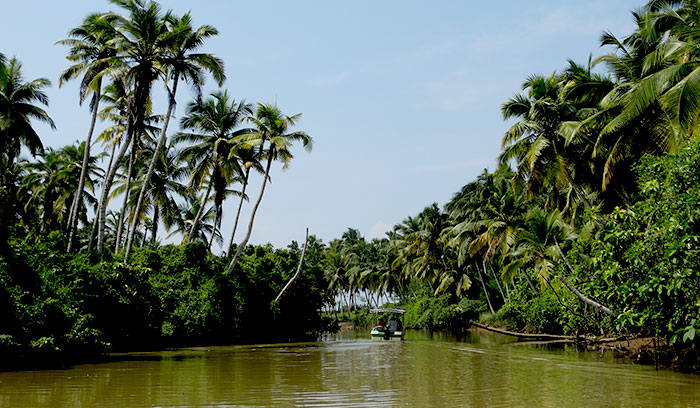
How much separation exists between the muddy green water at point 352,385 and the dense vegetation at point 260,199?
4.20ft

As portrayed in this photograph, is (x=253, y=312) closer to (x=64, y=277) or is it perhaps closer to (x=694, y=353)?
(x=64, y=277)

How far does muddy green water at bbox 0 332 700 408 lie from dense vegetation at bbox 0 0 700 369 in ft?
4.20

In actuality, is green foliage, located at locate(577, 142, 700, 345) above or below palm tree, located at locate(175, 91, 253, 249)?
below

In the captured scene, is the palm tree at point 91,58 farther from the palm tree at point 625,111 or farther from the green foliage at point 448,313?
the green foliage at point 448,313

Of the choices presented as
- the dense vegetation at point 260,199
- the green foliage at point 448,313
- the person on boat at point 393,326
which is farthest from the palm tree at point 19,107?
the green foliage at point 448,313

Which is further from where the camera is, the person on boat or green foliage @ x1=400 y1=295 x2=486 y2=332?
green foliage @ x1=400 y1=295 x2=486 y2=332

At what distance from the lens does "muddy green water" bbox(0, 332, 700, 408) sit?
30.0 feet

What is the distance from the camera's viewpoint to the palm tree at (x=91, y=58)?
76.3ft

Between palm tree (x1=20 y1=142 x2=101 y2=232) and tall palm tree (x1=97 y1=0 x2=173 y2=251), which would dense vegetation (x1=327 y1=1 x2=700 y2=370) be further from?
palm tree (x1=20 y1=142 x2=101 y2=232)

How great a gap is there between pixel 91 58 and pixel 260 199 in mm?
10026

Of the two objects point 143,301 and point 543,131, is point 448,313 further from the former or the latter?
point 143,301

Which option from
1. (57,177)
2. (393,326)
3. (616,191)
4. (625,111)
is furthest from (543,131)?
(57,177)

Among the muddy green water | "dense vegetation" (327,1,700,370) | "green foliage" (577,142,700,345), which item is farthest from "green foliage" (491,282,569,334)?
"green foliage" (577,142,700,345)

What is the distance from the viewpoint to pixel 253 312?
3231cm
